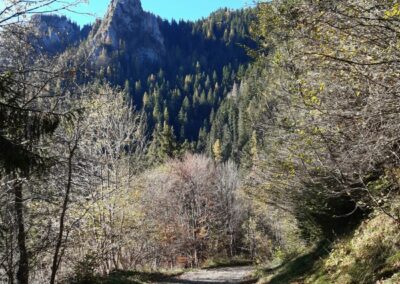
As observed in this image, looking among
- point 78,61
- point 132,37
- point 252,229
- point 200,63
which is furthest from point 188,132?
point 78,61

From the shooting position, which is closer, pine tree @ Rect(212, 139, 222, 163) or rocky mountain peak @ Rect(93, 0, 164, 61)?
pine tree @ Rect(212, 139, 222, 163)

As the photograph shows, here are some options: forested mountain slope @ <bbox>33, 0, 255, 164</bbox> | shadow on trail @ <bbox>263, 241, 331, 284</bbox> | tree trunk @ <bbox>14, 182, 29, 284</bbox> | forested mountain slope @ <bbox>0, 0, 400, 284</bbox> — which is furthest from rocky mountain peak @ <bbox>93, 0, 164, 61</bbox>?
tree trunk @ <bbox>14, 182, 29, 284</bbox>

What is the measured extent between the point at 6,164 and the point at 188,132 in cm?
12236

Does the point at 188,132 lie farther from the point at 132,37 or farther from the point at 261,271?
the point at 261,271

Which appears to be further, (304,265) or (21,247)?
(304,265)

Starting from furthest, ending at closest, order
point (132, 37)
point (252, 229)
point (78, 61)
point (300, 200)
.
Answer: point (132, 37), point (252, 229), point (300, 200), point (78, 61)

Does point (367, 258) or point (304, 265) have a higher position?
point (367, 258)

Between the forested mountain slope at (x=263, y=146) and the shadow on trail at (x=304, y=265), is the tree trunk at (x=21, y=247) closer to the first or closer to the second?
the forested mountain slope at (x=263, y=146)

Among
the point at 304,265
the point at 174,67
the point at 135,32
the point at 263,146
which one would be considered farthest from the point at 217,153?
the point at 135,32

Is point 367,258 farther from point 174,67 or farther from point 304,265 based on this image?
point 174,67

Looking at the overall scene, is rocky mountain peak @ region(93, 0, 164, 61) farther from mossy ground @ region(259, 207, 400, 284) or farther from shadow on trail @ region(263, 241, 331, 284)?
mossy ground @ region(259, 207, 400, 284)

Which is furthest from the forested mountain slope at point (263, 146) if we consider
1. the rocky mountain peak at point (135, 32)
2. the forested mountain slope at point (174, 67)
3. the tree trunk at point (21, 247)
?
the rocky mountain peak at point (135, 32)

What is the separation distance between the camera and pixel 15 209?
308 inches

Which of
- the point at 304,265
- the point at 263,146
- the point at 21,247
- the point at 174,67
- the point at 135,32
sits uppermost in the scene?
the point at 135,32
